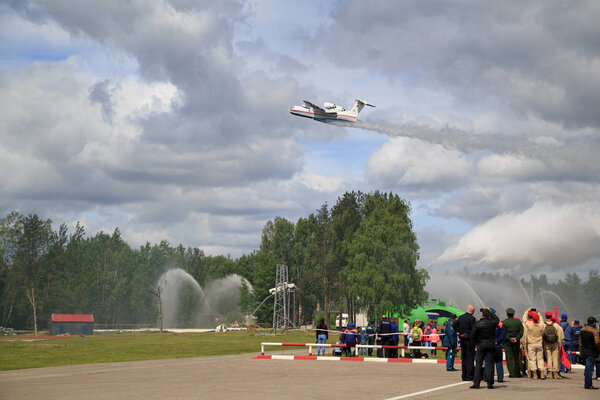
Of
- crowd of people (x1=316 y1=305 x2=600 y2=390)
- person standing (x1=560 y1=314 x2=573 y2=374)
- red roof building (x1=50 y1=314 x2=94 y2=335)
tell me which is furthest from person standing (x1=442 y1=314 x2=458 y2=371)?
red roof building (x1=50 y1=314 x2=94 y2=335)

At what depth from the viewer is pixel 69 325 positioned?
315 ft

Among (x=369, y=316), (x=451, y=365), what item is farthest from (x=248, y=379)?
(x=369, y=316)

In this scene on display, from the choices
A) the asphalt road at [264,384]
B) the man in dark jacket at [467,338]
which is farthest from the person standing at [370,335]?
the man in dark jacket at [467,338]

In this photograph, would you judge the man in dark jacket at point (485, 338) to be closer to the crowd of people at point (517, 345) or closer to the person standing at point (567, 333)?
the crowd of people at point (517, 345)

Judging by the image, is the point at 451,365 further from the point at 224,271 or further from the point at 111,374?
the point at 224,271

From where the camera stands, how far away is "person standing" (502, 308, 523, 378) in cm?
2134

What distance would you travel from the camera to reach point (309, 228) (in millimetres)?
118000

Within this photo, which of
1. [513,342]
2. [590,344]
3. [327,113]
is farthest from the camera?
[327,113]

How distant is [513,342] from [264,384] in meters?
8.09

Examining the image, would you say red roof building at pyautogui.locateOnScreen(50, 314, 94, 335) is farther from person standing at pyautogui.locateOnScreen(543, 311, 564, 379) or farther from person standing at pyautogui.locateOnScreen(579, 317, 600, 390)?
person standing at pyautogui.locateOnScreen(579, 317, 600, 390)

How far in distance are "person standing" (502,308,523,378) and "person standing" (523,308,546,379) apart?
0.93 ft

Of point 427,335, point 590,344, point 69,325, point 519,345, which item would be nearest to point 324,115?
point 427,335

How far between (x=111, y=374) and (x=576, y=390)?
14.7 meters

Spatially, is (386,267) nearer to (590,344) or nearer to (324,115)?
(324,115)
